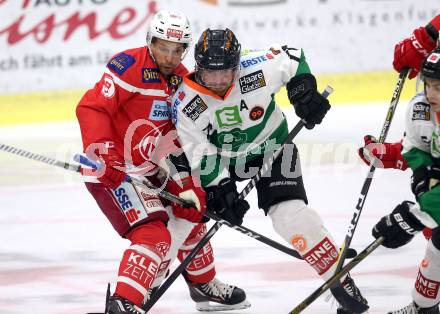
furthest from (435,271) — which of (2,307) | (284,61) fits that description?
(2,307)

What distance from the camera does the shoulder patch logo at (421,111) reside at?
11.3 feet

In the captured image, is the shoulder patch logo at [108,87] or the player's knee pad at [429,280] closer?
the player's knee pad at [429,280]

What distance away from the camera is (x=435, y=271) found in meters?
3.57

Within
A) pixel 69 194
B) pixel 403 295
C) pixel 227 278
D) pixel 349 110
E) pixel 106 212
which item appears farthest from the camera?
pixel 349 110

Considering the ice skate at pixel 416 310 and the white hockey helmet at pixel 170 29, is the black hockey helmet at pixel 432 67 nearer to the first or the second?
the ice skate at pixel 416 310

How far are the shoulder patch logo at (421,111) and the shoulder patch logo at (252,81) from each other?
2.15 ft

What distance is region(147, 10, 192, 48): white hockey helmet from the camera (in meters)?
3.88

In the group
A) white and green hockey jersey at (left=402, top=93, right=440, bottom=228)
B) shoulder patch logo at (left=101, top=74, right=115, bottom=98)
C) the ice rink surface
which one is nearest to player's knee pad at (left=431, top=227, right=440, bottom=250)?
white and green hockey jersey at (left=402, top=93, right=440, bottom=228)

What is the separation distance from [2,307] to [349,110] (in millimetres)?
4391

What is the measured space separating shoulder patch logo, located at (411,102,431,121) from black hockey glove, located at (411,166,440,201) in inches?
7.4

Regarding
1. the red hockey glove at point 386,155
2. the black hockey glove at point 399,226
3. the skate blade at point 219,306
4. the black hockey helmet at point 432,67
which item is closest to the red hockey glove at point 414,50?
the red hockey glove at point 386,155

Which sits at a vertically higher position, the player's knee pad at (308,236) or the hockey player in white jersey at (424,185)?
the hockey player in white jersey at (424,185)

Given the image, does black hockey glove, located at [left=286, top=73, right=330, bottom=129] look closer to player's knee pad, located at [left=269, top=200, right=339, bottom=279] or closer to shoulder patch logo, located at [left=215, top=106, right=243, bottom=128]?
shoulder patch logo, located at [left=215, top=106, right=243, bottom=128]

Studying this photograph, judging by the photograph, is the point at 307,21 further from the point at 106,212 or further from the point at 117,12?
the point at 106,212
